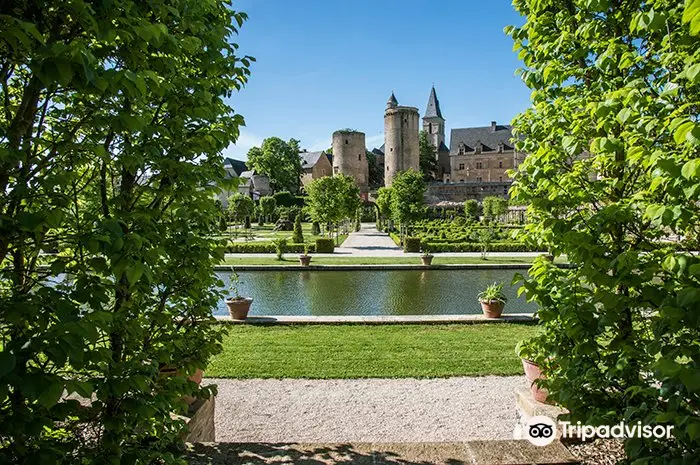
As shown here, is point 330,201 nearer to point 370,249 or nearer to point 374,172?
point 370,249

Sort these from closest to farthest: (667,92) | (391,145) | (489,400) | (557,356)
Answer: (667,92), (557,356), (489,400), (391,145)

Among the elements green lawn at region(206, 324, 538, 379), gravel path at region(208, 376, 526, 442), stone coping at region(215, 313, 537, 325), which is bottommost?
gravel path at region(208, 376, 526, 442)

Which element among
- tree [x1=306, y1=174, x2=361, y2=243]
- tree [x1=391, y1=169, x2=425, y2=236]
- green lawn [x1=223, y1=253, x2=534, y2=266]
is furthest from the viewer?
tree [x1=306, y1=174, x2=361, y2=243]

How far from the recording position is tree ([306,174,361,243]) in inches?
1138

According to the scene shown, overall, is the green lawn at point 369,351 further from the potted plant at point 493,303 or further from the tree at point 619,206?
the tree at point 619,206

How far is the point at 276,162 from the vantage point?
65.2 metres

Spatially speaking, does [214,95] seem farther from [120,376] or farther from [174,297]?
[120,376]

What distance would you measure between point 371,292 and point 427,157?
2518 inches

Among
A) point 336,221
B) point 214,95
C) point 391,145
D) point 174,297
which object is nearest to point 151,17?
point 214,95

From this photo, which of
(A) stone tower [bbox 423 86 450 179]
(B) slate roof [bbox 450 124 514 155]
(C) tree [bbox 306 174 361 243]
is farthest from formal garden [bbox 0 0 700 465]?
(A) stone tower [bbox 423 86 450 179]

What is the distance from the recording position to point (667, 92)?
7.18 ft

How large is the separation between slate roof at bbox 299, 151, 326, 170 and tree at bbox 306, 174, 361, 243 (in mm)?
38098

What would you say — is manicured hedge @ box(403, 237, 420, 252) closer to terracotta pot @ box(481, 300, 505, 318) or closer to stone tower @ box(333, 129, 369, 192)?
terracotta pot @ box(481, 300, 505, 318)

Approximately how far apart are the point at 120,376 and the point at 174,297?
1248mm
